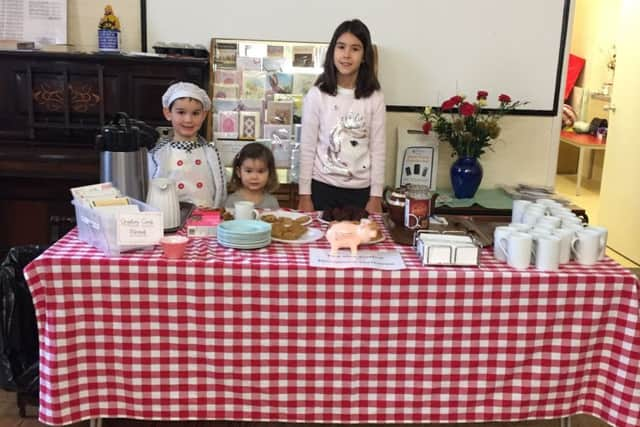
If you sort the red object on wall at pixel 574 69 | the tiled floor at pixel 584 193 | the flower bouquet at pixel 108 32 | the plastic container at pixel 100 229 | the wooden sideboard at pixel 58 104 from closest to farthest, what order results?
the plastic container at pixel 100 229 < the wooden sideboard at pixel 58 104 < the flower bouquet at pixel 108 32 < the tiled floor at pixel 584 193 < the red object on wall at pixel 574 69

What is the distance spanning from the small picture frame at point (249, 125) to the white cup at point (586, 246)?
207 centimetres

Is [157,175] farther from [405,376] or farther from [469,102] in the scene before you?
[469,102]

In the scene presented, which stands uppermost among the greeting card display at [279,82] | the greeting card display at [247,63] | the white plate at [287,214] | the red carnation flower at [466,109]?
the greeting card display at [247,63]

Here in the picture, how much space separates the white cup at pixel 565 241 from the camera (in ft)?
6.49

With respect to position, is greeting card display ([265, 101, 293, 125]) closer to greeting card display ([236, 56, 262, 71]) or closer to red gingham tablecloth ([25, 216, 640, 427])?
greeting card display ([236, 56, 262, 71])

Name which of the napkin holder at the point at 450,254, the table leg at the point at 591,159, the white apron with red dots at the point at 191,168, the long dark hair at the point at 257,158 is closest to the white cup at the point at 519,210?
the napkin holder at the point at 450,254

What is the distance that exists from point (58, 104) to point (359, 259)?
7.02 feet

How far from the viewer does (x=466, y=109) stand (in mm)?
3570

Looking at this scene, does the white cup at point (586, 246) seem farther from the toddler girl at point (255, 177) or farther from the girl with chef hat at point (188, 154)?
the girl with chef hat at point (188, 154)

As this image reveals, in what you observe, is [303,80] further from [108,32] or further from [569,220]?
[569,220]

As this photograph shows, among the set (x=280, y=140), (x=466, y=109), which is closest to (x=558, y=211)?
(x=466, y=109)

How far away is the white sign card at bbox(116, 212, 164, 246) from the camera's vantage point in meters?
1.89

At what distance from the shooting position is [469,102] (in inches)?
152

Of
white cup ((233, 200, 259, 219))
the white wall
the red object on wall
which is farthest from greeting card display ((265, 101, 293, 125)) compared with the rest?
the red object on wall
